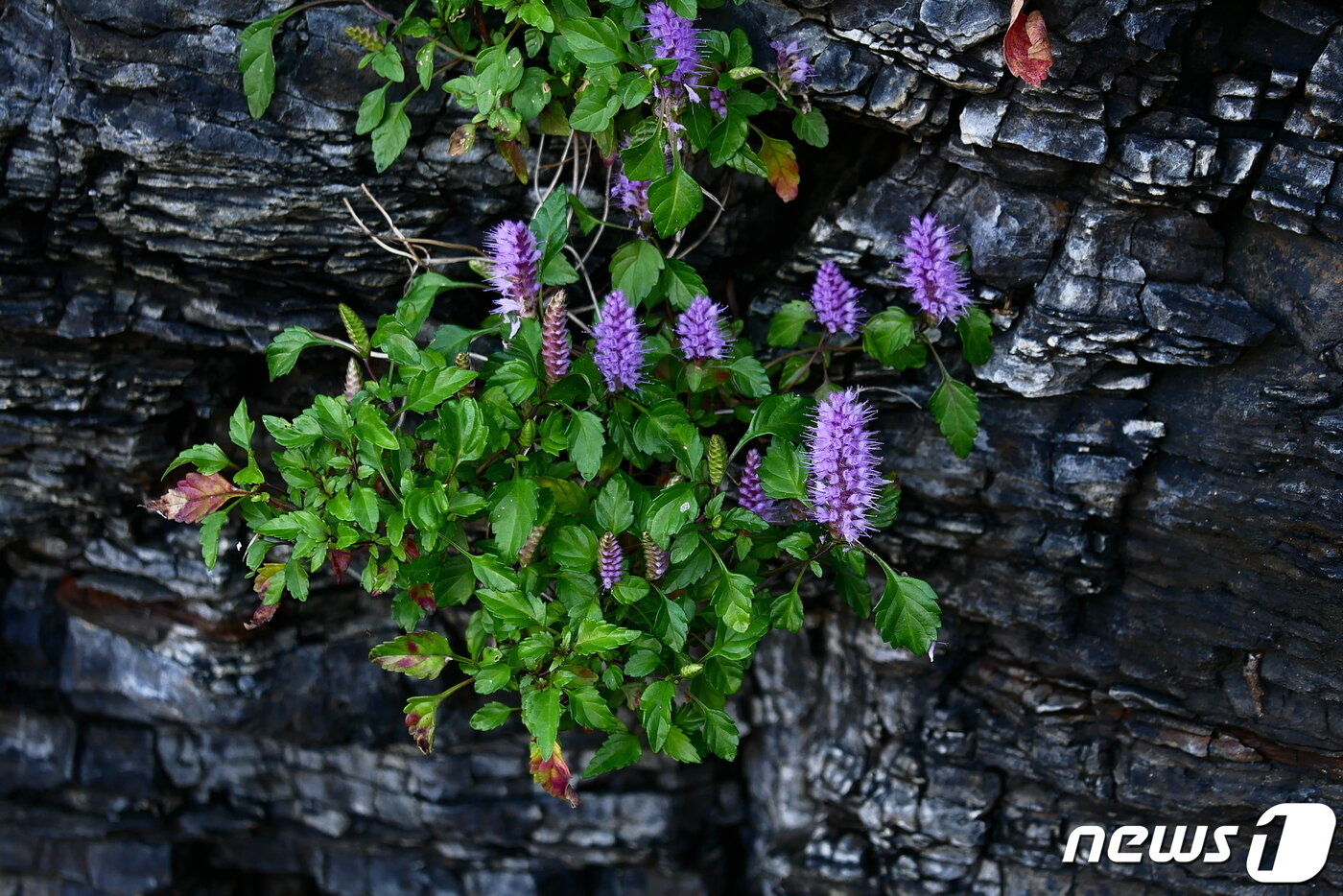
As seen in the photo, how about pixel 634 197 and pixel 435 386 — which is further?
pixel 634 197

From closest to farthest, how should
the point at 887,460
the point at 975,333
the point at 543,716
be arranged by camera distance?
the point at 543,716
the point at 975,333
the point at 887,460

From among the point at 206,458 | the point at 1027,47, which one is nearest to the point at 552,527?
the point at 206,458

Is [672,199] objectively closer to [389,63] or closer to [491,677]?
[389,63]

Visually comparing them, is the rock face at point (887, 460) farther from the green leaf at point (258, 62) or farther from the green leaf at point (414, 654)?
the green leaf at point (414, 654)

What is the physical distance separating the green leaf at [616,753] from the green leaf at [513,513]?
0.53 meters

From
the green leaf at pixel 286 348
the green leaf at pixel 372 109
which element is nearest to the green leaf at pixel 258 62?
the green leaf at pixel 372 109

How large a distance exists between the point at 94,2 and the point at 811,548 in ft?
6.94

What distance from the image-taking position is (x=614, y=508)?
Answer: 2.42 metres

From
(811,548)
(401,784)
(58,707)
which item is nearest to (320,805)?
(401,784)

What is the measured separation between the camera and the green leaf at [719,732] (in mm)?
2477

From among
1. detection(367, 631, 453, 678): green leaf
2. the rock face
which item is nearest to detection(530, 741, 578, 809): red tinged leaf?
detection(367, 631, 453, 678): green leaf

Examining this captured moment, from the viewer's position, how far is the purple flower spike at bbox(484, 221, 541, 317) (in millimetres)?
2482

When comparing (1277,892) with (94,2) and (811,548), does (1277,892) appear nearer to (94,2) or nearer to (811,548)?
(811,548)

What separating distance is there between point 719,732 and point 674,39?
1.49 metres
